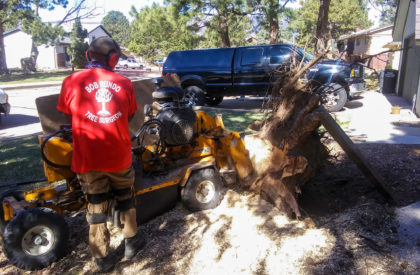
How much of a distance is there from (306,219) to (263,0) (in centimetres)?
1492

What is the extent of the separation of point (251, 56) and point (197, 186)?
8.60m

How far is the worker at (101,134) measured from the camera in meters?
3.11

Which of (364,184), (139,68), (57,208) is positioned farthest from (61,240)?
(139,68)

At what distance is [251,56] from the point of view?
12180 mm

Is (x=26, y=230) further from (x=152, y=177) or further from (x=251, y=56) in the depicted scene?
(x=251, y=56)

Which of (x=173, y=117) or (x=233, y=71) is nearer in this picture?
(x=173, y=117)

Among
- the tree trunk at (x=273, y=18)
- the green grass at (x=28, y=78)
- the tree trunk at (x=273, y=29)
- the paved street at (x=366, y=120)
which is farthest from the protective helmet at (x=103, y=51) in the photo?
the green grass at (x=28, y=78)

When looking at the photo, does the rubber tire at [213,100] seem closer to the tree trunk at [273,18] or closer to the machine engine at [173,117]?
the tree trunk at [273,18]

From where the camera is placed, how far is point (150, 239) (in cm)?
392

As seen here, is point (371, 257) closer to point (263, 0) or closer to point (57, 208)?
point (57, 208)

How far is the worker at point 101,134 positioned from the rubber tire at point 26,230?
1.21 ft

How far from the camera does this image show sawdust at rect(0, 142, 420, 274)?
127 inches

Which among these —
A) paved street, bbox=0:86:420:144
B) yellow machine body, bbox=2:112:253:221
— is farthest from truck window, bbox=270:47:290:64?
yellow machine body, bbox=2:112:253:221

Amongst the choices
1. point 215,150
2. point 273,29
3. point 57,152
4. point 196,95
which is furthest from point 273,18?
point 57,152
